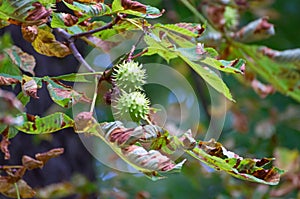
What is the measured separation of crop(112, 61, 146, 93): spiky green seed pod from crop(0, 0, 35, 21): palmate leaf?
0.18 metres

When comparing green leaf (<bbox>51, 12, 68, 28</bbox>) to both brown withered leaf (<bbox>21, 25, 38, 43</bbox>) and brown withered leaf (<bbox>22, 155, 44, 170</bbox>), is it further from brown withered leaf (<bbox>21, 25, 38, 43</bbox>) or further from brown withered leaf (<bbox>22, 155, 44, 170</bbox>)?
brown withered leaf (<bbox>22, 155, 44, 170</bbox>)

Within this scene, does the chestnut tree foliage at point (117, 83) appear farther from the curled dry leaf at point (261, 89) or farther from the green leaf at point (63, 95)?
the curled dry leaf at point (261, 89)

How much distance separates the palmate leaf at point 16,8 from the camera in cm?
84

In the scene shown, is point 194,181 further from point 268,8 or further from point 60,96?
point 60,96

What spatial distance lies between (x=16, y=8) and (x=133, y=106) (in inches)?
9.0

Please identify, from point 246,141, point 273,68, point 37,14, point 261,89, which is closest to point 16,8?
point 37,14

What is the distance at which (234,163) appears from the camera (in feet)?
2.89

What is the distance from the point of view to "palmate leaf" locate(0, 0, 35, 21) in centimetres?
84

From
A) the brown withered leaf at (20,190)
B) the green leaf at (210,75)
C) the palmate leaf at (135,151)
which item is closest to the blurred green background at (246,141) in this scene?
the brown withered leaf at (20,190)

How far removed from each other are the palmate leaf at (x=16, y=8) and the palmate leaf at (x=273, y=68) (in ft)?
2.67

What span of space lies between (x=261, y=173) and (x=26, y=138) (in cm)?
111

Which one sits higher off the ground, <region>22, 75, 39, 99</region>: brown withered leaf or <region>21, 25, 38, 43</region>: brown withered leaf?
<region>21, 25, 38, 43</region>: brown withered leaf

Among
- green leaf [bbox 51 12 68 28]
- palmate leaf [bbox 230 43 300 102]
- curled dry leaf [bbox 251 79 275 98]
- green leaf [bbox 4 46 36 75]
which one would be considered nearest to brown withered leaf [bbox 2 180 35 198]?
green leaf [bbox 4 46 36 75]

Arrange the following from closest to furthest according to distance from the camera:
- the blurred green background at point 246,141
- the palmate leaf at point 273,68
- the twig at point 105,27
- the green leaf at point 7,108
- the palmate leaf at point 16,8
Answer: the green leaf at point 7,108, the palmate leaf at point 16,8, the twig at point 105,27, the palmate leaf at point 273,68, the blurred green background at point 246,141
